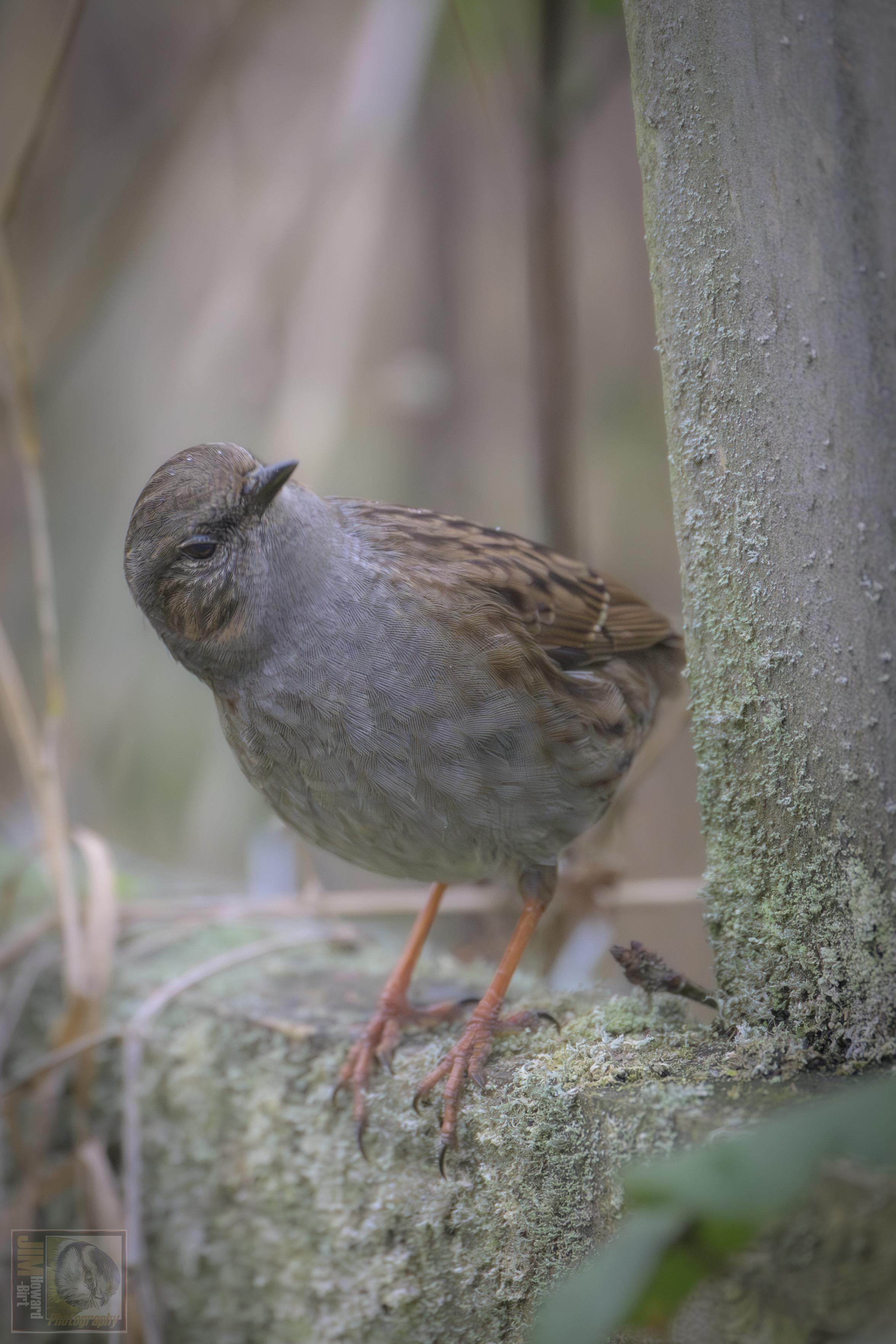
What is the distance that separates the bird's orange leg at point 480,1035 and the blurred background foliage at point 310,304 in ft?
5.30

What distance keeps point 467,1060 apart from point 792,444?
1.25 m

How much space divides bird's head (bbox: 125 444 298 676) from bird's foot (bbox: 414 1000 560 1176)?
2.91 ft

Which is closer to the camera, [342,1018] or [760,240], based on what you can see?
[760,240]

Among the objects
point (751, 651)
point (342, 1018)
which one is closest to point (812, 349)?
point (751, 651)

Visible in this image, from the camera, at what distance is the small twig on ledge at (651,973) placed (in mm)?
1670

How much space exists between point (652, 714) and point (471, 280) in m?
4.58

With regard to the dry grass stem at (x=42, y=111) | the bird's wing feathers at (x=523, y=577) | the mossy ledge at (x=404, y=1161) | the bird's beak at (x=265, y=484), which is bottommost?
the mossy ledge at (x=404, y=1161)

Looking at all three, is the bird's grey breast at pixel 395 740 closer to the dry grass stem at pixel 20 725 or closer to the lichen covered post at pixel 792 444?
the lichen covered post at pixel 792 444

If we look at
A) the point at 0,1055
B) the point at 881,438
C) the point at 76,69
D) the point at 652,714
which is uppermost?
the point at 76,69

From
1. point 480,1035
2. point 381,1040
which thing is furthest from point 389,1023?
point 480,1035

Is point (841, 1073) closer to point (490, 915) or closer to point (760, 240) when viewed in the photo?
point (760, 240)

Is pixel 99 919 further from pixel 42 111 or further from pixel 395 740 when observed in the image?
pixel 42 111

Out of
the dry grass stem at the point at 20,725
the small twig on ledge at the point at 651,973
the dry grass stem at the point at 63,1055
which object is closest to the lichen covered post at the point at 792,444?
the small twig on ledge at the point at 651,973

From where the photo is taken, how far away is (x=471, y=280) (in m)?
6.20
